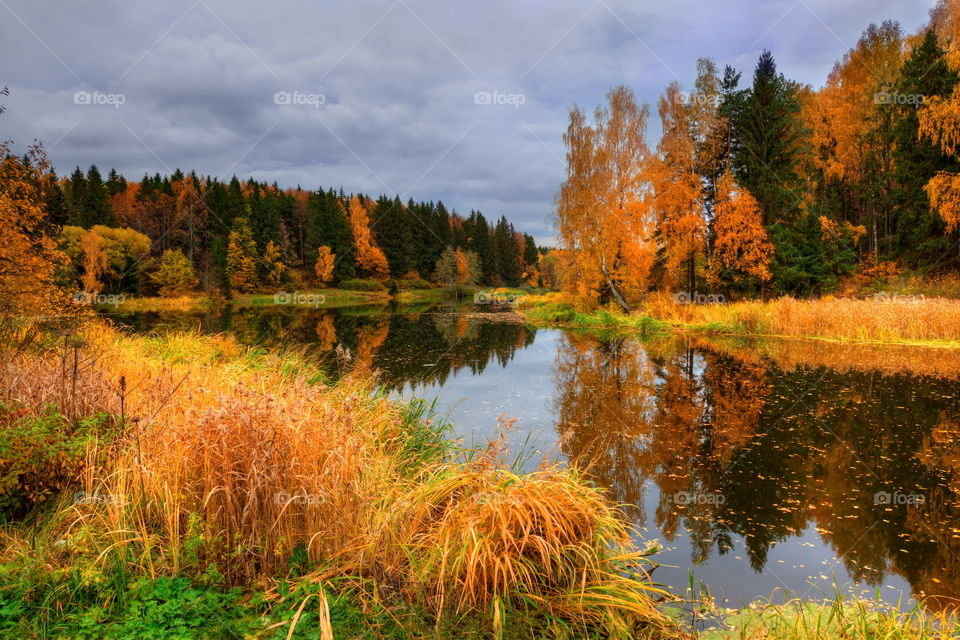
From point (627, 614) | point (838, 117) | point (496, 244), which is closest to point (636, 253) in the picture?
point (838, 117)

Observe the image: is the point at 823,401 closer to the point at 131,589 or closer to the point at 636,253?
the point at 131,589

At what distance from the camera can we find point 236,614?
2.94 meters

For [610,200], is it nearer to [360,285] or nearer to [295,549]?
[295,549]

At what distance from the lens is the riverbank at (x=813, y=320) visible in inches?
597

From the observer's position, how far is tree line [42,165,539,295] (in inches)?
1671

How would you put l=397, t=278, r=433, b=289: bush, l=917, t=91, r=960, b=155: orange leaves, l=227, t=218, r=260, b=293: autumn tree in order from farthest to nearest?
l=397, t=278, r=433, b=289: bush < l=227, t=218, r=260, b=293: autumn tree < l=917, t=91, r=960, b=155: orange leaves

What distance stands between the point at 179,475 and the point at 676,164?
2329 centimetres

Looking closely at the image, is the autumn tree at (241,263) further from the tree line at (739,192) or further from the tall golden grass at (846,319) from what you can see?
the tall golden grass at (846,319)

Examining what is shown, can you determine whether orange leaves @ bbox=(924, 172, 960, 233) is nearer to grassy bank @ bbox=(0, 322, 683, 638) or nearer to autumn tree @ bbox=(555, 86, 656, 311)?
autumn tree @ bbox=(555, 86, 656, 311)

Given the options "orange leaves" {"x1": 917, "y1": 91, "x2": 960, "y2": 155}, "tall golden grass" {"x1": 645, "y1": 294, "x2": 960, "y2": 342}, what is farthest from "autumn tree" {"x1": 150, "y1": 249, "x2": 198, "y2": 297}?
"orange leaves" {"x1": 917, "y1": 91, "x2": 960, "y2": 155}

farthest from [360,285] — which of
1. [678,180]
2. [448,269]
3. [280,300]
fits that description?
[678,180]

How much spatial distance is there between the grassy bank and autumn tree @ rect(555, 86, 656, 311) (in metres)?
20.5

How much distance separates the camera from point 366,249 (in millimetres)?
61000

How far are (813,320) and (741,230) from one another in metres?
6.34
